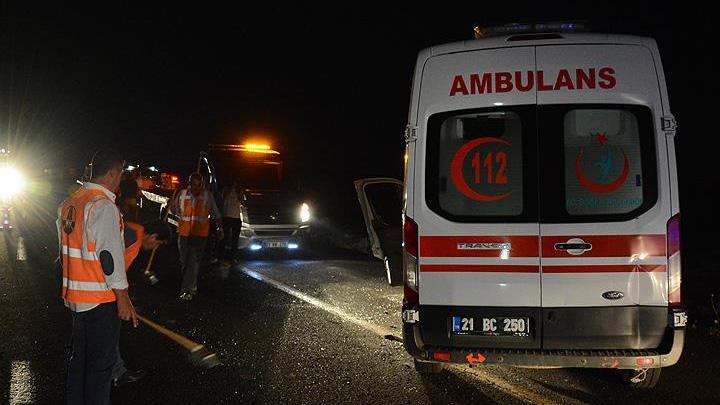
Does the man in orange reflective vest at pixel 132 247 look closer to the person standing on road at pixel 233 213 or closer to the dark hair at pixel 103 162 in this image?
the dark hair at pixel 103 162

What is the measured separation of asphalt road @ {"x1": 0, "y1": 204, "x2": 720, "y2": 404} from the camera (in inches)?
192

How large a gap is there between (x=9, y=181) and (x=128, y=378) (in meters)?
14.6

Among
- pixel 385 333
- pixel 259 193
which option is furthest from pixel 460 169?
pixel 259 193

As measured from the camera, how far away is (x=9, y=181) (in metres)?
17.5

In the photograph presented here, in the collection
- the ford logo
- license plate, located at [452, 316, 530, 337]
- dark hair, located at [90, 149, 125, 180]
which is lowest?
license plate, located at [452, 316, 530, 337]

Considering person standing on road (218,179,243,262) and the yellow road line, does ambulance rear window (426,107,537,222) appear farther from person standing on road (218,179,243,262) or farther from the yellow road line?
person standing on road (218,179,243,262)

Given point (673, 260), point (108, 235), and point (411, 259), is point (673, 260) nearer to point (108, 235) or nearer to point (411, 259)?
point (411, 259)

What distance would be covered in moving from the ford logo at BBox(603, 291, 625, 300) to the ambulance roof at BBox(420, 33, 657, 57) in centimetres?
169

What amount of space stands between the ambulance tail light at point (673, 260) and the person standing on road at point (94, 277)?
11.3 feet

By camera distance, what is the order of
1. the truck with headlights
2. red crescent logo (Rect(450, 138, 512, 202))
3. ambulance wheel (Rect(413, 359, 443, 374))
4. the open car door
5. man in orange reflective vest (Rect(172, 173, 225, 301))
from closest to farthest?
red crescent logo (Rect(450, 138, 512, 202)) < ambulance wheel (Rect(413, 359, 443, 374)) < the open car door < man in orange reflective vest (Rect(172, 173, 225, 301)) < the truck with headlights

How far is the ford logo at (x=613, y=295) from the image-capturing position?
14.4 ft

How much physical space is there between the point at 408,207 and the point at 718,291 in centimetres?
701

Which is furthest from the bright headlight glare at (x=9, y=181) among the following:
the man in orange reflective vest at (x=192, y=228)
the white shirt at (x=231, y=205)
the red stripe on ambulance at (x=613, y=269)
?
the red stripe on ambulance at (x=613, y=269)

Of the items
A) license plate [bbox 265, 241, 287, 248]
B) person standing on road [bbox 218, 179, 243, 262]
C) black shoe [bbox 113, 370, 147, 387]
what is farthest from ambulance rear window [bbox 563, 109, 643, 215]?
→ license plate [bbox 265, 241, 287, 248]
